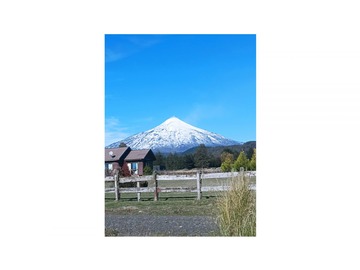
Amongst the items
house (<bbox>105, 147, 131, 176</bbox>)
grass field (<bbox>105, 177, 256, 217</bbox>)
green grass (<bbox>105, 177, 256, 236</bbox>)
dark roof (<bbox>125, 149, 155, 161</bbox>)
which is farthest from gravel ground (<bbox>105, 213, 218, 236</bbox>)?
dark roof (<bbox>125, 149, 155, 161</bbox>)

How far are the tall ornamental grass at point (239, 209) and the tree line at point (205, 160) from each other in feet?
1.22

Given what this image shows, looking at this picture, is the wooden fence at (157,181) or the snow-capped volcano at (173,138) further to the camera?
the wooden fence at (157,181)


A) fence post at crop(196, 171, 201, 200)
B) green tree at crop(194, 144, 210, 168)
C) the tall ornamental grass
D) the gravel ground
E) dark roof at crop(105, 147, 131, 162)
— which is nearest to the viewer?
the tall ornamental grass

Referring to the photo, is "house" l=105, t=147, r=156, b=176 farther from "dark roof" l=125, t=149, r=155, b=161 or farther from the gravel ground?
the gravel ground

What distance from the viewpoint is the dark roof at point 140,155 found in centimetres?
503

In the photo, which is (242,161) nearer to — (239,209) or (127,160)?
(239,209)

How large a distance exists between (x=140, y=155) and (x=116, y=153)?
0.44 m

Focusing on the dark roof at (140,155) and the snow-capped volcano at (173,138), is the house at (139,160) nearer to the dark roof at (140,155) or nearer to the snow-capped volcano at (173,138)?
the dark roof at (140,155)

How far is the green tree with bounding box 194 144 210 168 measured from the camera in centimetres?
495

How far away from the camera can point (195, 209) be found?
19.2 ft

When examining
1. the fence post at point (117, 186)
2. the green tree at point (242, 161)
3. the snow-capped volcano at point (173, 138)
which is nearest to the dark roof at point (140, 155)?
the snow-capped volcano at point (173, 138)

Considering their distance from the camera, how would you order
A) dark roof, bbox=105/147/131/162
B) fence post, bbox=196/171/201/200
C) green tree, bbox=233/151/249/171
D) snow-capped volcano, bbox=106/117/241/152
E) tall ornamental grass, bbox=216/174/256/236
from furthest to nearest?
1. fence post, bbox=196/171/201/200
2. dark roof, bbox=105/147/131/162
3. snow-capped volcano, bbox=106/117/241/152
4. green tree, bbox=233/151/249/171
5. tall ornamental grass, bbox=216/174/256/236
